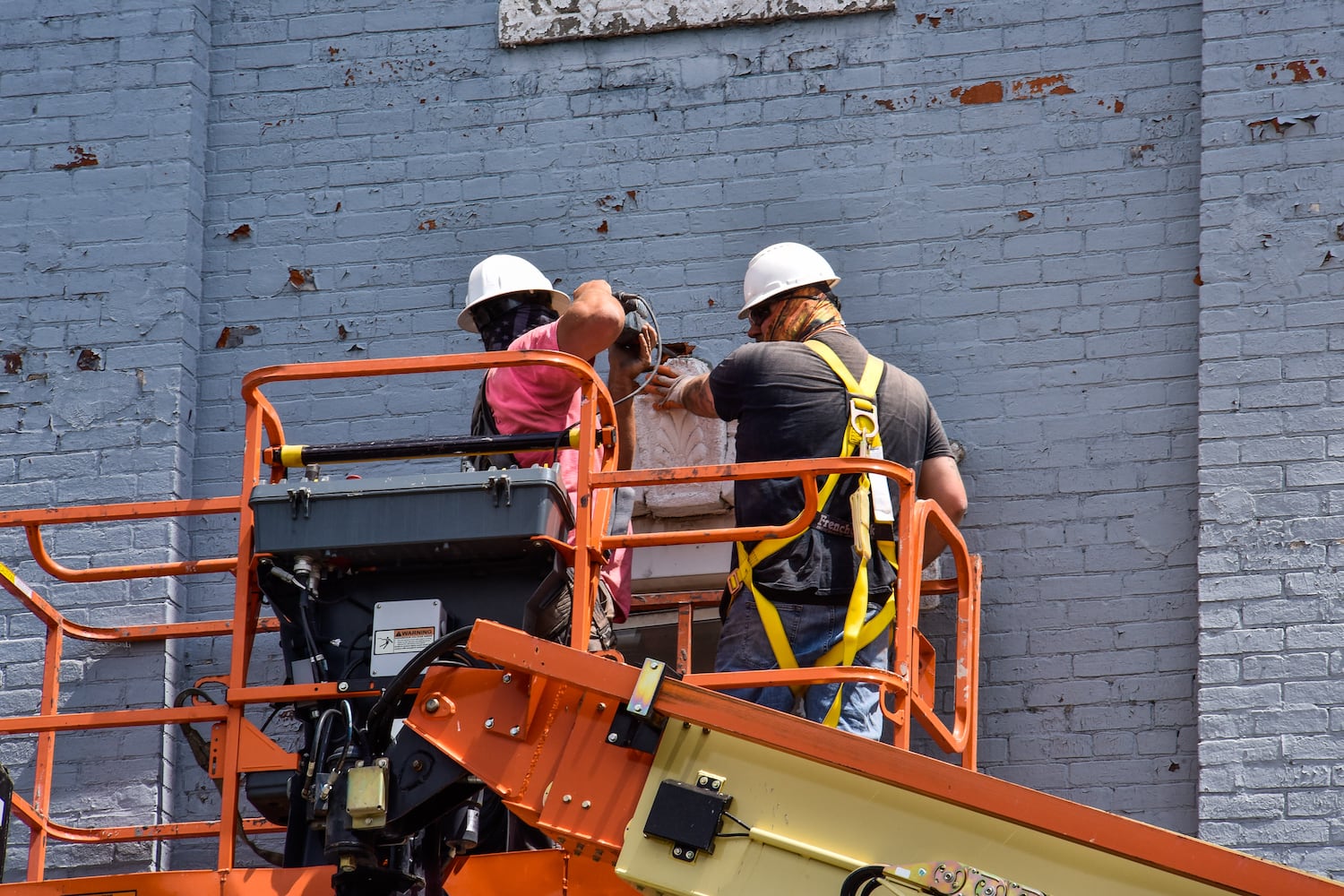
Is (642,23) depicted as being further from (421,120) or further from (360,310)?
(360,310)

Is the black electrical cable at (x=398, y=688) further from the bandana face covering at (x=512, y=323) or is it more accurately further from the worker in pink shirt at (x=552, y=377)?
the bandana face covering at (x=512, y=323)

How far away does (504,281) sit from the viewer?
6.77m

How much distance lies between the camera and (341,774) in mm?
4938

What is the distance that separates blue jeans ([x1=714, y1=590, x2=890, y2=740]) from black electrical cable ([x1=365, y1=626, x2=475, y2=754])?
1047mm

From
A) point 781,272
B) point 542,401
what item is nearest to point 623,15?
point 781,272

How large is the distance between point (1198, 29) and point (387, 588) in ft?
13.4

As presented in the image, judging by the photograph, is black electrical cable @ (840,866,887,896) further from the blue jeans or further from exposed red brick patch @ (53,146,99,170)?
exposed red brick patch @ (53,146,99,170)

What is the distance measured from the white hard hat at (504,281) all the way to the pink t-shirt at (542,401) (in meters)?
0.46

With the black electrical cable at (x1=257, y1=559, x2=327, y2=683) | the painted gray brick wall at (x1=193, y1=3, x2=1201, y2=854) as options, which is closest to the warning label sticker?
the black electrical cable at (x1=257, y1=559, x2=327, y2=683)

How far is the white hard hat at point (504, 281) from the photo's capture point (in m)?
6.76

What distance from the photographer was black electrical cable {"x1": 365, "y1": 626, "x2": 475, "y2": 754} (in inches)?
192

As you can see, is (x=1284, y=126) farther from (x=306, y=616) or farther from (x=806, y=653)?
(x=306, y=616)

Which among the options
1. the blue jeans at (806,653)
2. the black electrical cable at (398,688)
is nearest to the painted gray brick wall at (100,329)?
the black electrical cable at (398,688)

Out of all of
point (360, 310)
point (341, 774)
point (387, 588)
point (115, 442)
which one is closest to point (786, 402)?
point (387, 588)
